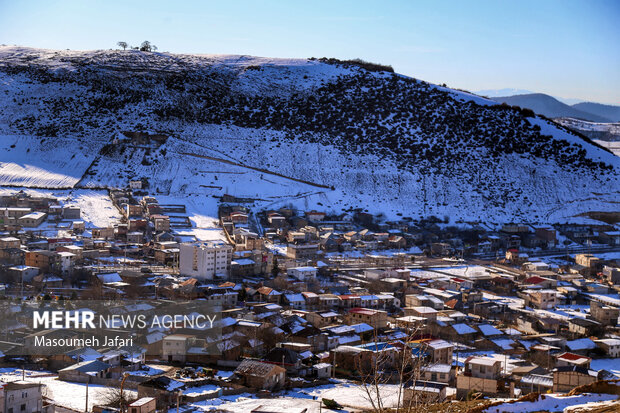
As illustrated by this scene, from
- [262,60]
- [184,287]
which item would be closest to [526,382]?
[184,287]

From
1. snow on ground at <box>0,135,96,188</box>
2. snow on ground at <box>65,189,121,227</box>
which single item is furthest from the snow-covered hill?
snow on ground at <box>65,189,121,227</box>

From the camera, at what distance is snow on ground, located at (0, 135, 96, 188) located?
138 feet

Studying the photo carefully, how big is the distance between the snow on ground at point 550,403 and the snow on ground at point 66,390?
25.6ft

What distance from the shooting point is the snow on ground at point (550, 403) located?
11.0 meters

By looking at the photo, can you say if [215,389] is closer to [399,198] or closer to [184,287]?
[184,287]

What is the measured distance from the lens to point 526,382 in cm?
1680

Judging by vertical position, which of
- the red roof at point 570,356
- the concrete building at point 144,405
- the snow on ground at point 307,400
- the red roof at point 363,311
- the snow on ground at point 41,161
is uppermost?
the snow on ground at point 41,161

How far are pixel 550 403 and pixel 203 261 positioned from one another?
17733 mm

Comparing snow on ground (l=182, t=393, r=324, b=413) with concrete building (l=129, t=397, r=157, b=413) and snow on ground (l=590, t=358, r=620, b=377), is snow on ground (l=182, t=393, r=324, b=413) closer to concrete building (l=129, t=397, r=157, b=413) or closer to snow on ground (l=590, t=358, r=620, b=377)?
concrete building (l=129, t=397, r=157, b=413)

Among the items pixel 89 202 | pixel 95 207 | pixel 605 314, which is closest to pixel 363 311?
pixel 605 314

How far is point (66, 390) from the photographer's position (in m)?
15.6

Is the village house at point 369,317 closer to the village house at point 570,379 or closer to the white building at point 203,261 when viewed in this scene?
the village house at point 570,379

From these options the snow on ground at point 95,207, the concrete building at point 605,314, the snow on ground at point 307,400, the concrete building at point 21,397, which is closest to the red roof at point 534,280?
the concrete building at point 605,314

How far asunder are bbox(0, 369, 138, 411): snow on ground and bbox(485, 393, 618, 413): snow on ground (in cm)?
781
